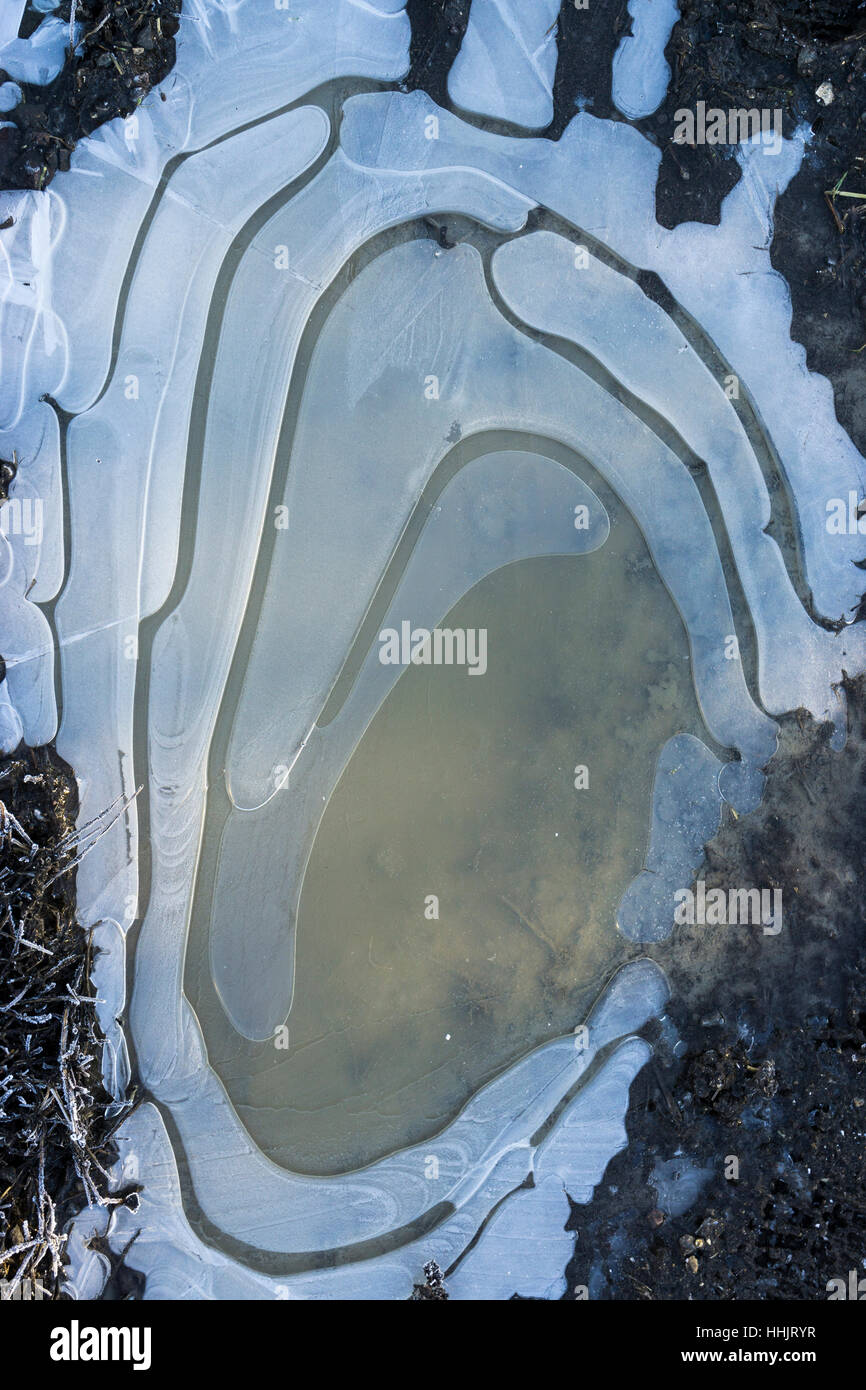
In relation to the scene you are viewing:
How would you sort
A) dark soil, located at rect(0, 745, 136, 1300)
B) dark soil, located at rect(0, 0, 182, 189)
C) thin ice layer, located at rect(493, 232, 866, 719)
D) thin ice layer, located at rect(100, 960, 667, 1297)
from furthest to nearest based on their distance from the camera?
thin ice layer, located at rect(493, 232, 866, 719)
thin ice layer, located at rect(100, 960, 667, 1297)
dark soil, located at rect(0, 0, 182, 189)
dark soil, located at rect(0, 745, 136, 1300)

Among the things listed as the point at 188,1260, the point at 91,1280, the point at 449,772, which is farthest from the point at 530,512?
the point at 91,1280

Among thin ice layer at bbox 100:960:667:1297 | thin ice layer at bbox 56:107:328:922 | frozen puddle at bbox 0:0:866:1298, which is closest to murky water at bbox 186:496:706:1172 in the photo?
frozen puddle at bbox 0:0:866:1298

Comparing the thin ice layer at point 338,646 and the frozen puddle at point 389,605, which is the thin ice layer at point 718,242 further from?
the thin ice layer at point 338,646

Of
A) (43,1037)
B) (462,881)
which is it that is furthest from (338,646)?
(43,1037)

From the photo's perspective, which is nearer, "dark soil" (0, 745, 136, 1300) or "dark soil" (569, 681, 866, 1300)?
"dark soil" (0, 745, 136, 1300)

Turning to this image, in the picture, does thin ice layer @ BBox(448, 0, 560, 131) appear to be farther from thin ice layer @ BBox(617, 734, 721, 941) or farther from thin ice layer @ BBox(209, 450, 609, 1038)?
thin ice layer @ BBox(617, 734, 721, 941)
